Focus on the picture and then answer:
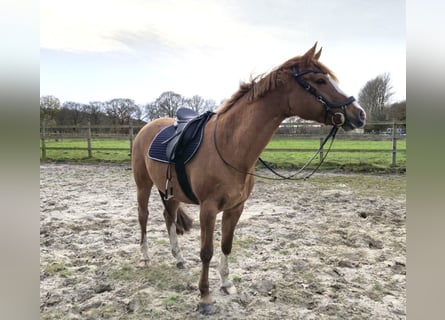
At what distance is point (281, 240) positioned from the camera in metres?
3.69

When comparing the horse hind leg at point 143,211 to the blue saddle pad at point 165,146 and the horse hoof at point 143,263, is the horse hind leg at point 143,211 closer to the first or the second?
the horse hoof at point 143,263

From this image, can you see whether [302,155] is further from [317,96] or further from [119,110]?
[119,110]

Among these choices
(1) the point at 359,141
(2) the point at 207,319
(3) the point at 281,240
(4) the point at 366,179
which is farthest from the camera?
(1) the point at 359,141

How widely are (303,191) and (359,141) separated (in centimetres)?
635

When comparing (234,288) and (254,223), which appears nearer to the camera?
(234,288)

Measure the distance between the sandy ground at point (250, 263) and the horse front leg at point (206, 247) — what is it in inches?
3.5

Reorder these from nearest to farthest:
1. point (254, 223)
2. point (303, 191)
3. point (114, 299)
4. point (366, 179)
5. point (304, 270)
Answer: point (114, 299) < point (304, 270) < point (254, 223) < point (303, 191) < point (366, 179)

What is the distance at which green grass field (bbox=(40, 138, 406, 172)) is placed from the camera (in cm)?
918

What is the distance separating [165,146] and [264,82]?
1.26 m

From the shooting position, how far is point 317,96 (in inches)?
78.4
